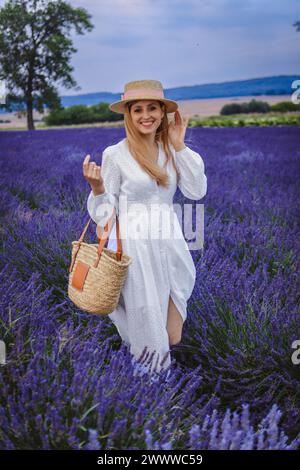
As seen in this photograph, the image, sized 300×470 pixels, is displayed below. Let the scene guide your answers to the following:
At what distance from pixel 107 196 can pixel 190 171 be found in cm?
35

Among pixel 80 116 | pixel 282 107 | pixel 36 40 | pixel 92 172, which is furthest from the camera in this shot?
pixel 282 107

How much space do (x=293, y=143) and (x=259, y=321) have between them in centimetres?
754

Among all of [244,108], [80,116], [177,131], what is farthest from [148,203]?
[244,108]

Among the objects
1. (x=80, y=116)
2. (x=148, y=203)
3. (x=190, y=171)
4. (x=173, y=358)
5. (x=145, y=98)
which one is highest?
(x=80, y=116)

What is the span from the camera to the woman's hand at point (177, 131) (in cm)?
185

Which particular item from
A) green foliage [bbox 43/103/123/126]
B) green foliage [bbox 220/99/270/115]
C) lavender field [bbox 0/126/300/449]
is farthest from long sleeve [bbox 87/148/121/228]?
green foliage [bbox 220/99/270/115]

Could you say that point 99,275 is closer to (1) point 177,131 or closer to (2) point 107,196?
(2) point 107,196

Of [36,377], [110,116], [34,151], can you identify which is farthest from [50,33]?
[110,116]

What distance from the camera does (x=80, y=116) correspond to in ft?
68.1

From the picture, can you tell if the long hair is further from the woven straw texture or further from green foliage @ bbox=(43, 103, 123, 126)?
green foliage @ bbox=(43, 103, 123, 126)

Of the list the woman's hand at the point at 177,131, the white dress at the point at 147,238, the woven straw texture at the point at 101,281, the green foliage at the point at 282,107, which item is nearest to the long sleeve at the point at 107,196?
the white dress at the point at 147,238

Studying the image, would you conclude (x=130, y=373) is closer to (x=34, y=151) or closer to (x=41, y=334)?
(x=41, y=334)

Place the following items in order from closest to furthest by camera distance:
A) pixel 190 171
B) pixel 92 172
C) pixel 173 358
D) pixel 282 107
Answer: pixel 92 172 → pixel 190 171 → pixel 173 358 → pixel 282 107
